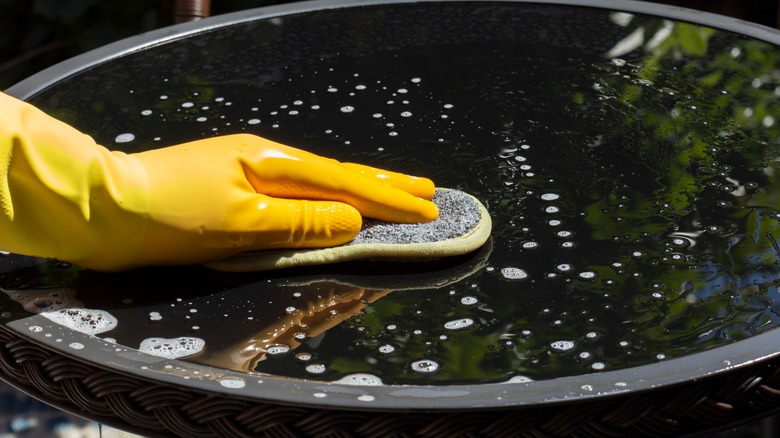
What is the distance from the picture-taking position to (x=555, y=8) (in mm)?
1780

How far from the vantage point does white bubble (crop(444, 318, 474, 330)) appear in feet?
2.95

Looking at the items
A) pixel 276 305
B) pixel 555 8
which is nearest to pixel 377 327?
pixel 276 305

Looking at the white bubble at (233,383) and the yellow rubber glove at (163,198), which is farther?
the yellow rubber glove at (163,198)

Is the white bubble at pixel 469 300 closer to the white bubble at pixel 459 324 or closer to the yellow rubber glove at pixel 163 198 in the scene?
the white bubble at pixel 459 324

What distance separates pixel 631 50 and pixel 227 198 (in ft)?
3.00

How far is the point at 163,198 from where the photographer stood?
92 centimetres

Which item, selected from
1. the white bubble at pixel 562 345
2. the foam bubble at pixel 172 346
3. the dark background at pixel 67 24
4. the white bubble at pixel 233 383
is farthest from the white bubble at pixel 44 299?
the dark background at pixel 67 24

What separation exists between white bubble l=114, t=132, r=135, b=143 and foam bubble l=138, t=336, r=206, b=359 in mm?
524

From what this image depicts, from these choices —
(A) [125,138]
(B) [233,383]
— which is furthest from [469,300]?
(A) [125,138]

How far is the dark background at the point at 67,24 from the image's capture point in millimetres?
2654

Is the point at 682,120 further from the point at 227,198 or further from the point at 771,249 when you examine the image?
the point at 227,198

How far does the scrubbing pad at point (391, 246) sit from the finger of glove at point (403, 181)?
5 centimetres

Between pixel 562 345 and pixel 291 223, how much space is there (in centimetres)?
30

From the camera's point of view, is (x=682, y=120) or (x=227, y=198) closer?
(x=227, y=198)
